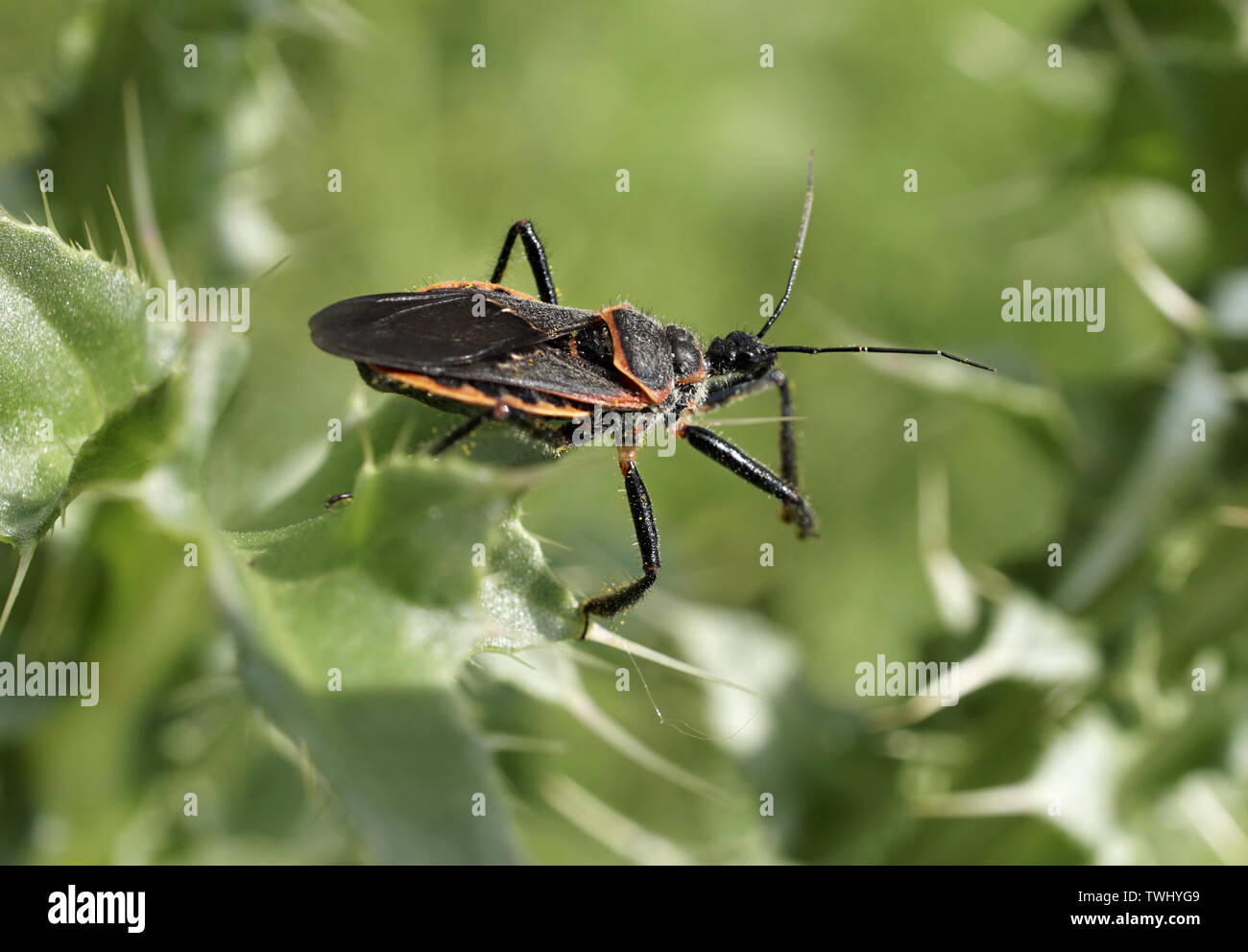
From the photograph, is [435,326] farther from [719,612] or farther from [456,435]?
[719,612]

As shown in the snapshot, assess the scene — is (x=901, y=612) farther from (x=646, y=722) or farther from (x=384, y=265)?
(x=384, y=265)

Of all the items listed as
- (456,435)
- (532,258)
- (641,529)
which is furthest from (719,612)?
(456,435)

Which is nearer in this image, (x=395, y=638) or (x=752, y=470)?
(x=395, y=638)

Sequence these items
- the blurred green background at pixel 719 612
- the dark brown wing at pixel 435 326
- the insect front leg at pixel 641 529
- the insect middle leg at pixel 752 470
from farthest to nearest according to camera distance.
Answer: the insect middle leg at pixel 752 470
the insect front leg at pixel 641 529
the dark brown wing at pixel 435 326
the blurred green background at pixel 719 612

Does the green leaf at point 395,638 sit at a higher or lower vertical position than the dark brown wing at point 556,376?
lower

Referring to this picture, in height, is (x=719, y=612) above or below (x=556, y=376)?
below

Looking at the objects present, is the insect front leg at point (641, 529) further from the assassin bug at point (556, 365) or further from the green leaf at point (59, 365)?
the green leaf at point (59, 365)

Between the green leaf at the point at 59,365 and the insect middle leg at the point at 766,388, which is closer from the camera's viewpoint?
the green leaf at the point at 59,365

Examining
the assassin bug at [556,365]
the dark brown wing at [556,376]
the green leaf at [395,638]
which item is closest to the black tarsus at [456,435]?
the assassin bug at [556,365]
